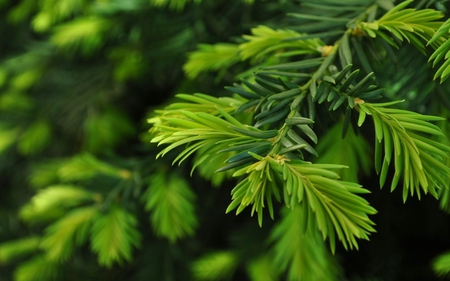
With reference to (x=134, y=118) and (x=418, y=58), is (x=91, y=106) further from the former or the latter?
(x=418, y=58)

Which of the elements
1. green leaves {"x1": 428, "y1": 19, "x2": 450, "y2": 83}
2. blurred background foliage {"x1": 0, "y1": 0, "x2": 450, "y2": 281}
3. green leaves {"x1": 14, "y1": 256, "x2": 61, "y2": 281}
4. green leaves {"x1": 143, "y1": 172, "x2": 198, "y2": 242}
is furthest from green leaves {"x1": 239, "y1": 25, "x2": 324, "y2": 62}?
green leaves {"x1": 14, "y1": 256, "x2": 61, "y2": 281}

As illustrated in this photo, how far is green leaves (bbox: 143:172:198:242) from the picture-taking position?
0.58 m

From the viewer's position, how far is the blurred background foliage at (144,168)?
55 centimetres

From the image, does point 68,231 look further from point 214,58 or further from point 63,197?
point 214,58

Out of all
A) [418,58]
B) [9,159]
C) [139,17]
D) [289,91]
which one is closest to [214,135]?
[289,91]

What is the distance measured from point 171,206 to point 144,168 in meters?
0.08

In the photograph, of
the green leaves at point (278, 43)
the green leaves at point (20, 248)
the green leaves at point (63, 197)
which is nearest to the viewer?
the green leaves at point (278, 43)

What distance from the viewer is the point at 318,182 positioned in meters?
0.30

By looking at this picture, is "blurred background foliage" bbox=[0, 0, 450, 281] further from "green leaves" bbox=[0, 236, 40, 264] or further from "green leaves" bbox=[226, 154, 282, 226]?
"green leaves" bbox=[226, 154, 282, 226]

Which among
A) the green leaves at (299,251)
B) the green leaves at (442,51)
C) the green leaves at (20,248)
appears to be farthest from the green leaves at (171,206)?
the green leaves at (442,51)

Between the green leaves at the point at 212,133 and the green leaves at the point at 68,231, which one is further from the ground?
the green leaves at the point at 212,133

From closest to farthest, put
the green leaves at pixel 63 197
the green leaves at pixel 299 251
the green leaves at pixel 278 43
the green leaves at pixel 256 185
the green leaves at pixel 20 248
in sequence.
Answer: the green leaves at pixel 256 185
the green leaves at pixel 278 43
the green leaves at pixel 299 251
the green leaves at pixel 63 197
the green leaves at pixel 20 248

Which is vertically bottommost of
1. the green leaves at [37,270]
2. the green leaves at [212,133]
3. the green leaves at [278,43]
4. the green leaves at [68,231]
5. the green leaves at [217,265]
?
the green leaves at [37,270]

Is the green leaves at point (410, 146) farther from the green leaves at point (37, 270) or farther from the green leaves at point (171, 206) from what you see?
the green leaves at point (37, 270)
